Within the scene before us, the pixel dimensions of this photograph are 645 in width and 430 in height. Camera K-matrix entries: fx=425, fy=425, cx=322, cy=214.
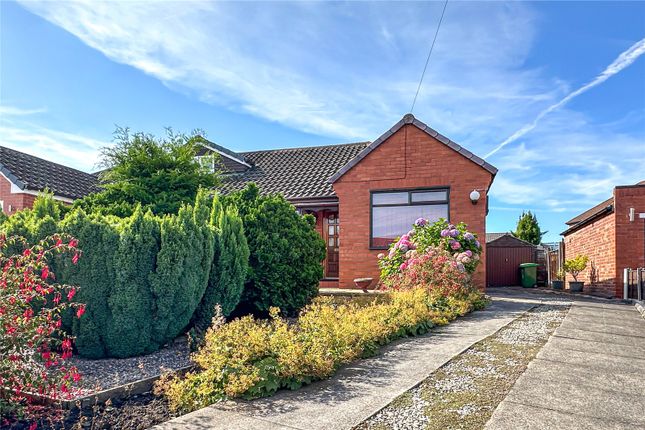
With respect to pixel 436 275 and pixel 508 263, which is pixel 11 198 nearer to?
pixel 436 275

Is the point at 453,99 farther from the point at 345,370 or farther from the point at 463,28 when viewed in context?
the point at 345,370

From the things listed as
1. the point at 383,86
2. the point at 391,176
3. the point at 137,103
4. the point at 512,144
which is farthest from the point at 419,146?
the point at 137,103

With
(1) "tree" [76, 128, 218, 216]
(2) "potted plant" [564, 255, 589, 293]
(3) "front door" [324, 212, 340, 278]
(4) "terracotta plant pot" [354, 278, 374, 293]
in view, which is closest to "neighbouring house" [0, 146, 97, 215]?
(1) "tree" [76, 128, 218, 216]

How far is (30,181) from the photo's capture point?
1375 centimetres

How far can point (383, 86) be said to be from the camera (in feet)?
33.2

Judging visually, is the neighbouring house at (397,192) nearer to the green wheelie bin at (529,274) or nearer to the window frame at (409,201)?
the window frame at (409,201)

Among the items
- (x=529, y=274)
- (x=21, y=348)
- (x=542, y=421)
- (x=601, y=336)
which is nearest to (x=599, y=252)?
(x=529, y=274)

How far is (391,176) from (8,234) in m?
8.95

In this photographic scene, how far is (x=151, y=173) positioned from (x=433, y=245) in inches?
245

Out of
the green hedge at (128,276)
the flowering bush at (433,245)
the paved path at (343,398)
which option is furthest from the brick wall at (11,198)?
the paved path at (343,398)

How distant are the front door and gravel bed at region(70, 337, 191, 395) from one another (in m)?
8.37

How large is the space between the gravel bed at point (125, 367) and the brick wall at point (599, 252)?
36.7 ft

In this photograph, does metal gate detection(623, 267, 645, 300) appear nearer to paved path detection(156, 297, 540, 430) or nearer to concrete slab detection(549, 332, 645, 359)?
concrete slab detection(549, 332, 645, 359)

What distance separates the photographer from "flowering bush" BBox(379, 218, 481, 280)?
9.49 metres
